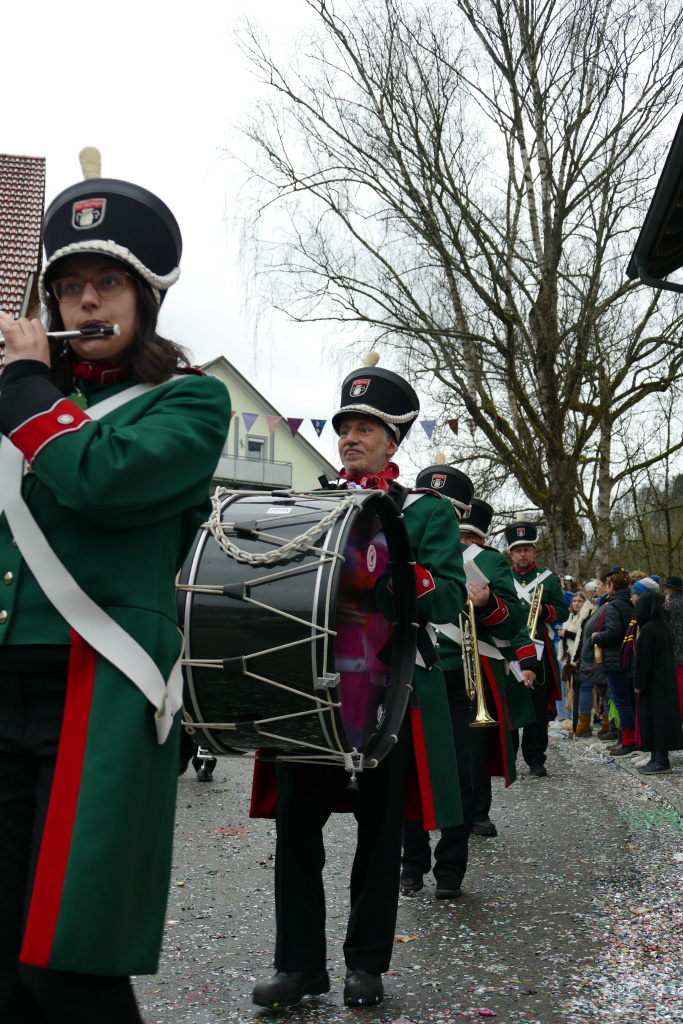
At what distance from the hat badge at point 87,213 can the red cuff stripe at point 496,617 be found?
4797mm

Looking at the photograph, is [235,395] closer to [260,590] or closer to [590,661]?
[590,661]

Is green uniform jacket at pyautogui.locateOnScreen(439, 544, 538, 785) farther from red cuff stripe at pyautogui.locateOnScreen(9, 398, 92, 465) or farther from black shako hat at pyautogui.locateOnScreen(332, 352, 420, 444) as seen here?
red cuff stripe at pyautogui.locateOnScreen(9, 398, 92, 465)

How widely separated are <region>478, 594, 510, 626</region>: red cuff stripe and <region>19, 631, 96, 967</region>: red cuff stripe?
15.9ft

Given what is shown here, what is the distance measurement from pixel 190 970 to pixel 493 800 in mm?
4920

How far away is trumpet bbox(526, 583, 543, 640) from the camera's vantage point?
1100 cm

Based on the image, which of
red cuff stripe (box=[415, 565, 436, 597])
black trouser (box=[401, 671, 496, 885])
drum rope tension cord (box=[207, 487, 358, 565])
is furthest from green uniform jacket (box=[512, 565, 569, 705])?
drum rope tension cord (box=[207, 487, 358, 565])

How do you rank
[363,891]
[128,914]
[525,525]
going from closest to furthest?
[128,914]
[363,891]
[525,525]

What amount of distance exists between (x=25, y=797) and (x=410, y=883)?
385cm

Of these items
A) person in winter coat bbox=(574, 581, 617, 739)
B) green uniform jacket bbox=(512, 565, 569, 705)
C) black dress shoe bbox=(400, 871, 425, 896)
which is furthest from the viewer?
person in winter coat bbox=(574, 581, 617, 739)

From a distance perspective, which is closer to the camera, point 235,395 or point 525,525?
point 525,525

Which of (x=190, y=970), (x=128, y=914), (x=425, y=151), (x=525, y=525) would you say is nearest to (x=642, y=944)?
(x=190, y=970)

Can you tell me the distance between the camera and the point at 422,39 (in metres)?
17.9

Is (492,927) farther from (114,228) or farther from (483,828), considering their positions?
(114,228)

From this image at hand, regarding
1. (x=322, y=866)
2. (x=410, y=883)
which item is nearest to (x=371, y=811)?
(x=322, y=866)
